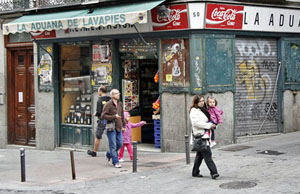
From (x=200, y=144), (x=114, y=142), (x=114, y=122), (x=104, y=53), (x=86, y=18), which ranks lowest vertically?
(x=114, y=142)

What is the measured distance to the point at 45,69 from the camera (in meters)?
17.4

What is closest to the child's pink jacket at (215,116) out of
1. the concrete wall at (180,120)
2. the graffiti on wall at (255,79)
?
the concrete wall at (180,120)

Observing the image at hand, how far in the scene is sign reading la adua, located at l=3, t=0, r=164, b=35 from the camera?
13.3 meters

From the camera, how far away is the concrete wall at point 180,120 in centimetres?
1402

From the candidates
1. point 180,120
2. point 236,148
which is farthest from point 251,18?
point 236,148

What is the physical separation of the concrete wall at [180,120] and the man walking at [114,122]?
213 centimetres

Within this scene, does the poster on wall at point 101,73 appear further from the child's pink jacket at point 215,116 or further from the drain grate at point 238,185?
the drain grate at point 238,185

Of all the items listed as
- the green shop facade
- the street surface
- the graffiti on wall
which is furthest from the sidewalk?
the graffiti on wall

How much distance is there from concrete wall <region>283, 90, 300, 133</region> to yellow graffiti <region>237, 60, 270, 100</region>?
772 mm

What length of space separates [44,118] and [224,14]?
7054 millimetres

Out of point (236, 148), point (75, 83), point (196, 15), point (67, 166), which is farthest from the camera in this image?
point (75, 83)

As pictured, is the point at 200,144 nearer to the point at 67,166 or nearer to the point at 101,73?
the point at 67,166

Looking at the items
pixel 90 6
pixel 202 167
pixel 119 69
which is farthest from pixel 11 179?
pixel 90 6

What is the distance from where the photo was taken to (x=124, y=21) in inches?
527
